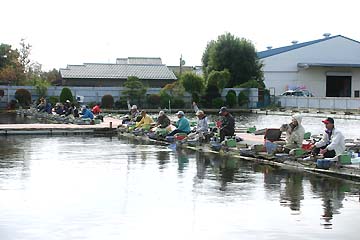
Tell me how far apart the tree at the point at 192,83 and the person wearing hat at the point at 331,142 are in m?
43.5

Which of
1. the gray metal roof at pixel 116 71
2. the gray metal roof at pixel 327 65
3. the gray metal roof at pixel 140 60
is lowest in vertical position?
the gray metal roof at pixel 116 71

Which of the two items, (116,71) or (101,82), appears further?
(116,71)

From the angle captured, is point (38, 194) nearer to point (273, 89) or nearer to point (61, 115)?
point (61, 115)

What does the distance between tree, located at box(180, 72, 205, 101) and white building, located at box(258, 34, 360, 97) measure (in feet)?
42.7

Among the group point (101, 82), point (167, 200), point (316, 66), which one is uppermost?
point (316, 66)

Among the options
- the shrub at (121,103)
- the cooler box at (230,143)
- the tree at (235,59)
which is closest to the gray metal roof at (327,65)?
the tree at (235,59)

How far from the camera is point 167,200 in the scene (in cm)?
1234

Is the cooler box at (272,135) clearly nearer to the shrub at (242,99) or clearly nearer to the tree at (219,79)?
the tree at (219,79)

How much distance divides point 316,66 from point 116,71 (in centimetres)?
2034

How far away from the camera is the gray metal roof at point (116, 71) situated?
231 feet

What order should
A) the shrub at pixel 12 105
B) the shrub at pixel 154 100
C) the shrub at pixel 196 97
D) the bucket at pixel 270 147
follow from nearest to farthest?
1. the bucket at pixel 270 147
2. the shrub at pixel 12 105
3. the shrub at pixel 154 100
4. the shrub at pixel 196 97

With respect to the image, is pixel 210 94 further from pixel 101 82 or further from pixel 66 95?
pixel 101 82

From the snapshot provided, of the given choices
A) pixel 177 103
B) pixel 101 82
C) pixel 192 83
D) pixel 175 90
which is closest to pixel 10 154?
pixel 177 103

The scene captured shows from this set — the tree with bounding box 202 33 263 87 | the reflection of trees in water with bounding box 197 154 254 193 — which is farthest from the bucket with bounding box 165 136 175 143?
the tree with bounding box 202 33 263 87
